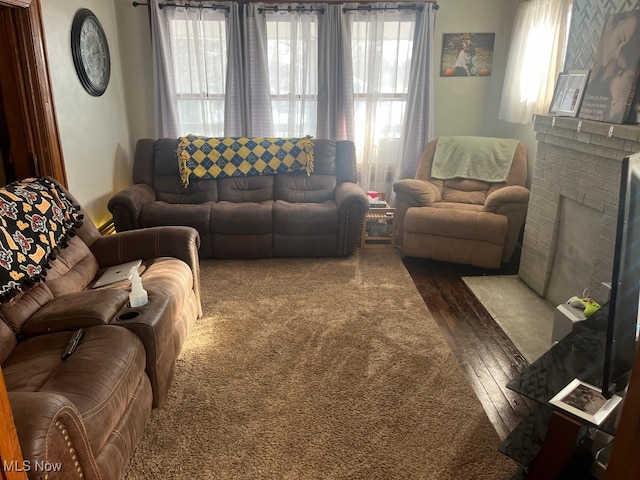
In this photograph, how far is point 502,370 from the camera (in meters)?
2.38

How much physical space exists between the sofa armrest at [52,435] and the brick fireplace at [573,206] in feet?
7.53

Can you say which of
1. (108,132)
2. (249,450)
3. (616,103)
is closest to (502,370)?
(249,450)

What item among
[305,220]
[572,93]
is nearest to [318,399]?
[305,220]

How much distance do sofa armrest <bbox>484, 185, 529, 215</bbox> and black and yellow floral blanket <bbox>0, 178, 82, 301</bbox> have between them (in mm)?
2940

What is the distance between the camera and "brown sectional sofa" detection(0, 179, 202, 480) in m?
1.29

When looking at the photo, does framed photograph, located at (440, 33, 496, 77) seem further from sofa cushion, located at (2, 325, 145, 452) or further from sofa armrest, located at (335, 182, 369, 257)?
sofa cushion, located at (2, 325, 145, 452)

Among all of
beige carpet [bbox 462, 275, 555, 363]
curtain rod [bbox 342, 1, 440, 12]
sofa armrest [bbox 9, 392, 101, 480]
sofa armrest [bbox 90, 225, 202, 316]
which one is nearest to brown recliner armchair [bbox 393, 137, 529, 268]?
beige carpet [bbox 462, 275, 555, 363]

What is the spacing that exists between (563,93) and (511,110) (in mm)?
1260

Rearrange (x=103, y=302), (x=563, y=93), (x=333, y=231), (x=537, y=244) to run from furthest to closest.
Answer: (x=333, y=231)
(x=537, y=244)
(x=563, y=93)
(x=103, y=302)

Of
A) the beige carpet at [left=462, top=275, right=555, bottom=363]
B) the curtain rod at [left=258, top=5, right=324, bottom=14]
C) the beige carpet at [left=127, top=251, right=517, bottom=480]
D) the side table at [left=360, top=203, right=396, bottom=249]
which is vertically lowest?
the beige carpet at [left=127, top=251, right=517, bottom=480]

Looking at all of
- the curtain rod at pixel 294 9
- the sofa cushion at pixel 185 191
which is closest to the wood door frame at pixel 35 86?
the sofa cushion at pixel 185 191

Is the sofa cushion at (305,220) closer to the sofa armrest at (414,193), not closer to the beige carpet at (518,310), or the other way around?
the sofa armrest at (414,193)

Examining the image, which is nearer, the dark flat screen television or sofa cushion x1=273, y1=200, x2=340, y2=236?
the dark flat screen television

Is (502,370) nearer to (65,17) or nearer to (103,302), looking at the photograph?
(103,302)
